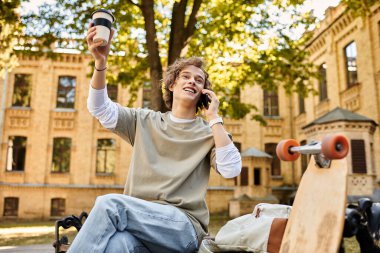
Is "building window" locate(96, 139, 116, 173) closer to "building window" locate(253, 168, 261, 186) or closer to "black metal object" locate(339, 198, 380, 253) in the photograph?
"building window" locate(253, 168, 261, 186)

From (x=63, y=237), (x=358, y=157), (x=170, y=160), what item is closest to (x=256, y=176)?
(x=358, y=157)

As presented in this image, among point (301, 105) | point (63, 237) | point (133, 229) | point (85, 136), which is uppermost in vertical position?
Result: point (301, 105)

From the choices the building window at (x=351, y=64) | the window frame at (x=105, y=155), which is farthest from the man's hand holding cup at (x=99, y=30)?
the window frame at (x=105, y=155)

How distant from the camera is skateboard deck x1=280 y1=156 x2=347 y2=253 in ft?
4.42

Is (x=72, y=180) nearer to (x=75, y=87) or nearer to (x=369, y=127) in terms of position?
(x=75, y=87)

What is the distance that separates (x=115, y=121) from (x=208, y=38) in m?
10.0

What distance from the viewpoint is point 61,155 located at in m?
22.0

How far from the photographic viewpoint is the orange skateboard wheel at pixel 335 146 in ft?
4.33

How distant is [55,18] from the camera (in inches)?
423

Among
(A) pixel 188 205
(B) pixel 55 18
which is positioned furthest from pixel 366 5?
(A) pixel 188 205

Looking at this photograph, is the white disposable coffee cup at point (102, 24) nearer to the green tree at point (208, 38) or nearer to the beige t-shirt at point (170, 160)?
the beige t-shirt at point (170, 160)

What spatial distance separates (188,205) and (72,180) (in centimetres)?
2083

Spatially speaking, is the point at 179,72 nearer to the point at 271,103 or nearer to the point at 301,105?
the point at 301,105

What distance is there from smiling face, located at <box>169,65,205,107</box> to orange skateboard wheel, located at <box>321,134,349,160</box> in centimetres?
134
